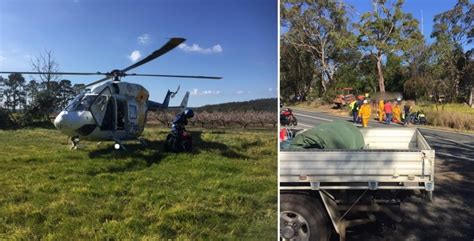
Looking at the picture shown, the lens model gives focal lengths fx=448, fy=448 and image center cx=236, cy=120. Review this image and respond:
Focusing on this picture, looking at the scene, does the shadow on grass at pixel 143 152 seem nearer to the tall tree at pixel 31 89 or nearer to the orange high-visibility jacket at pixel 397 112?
the tall tree at pixel 31 89

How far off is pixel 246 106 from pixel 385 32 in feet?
8.83

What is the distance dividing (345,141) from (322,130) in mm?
178

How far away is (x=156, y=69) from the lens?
2.02 meters

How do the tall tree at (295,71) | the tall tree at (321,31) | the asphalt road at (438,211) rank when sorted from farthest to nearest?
the asphalt road at (438,211) → the tall tree at (321,31) → the tall tree at (295,71)

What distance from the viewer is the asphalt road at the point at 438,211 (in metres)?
2.89

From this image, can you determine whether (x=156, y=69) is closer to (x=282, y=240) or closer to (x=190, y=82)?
(x=190, y=82)

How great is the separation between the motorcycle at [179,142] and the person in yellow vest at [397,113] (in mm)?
2687

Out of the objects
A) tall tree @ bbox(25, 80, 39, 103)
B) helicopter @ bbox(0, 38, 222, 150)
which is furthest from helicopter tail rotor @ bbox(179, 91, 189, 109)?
tall tree @ bbox(25, 80, 39, 103)

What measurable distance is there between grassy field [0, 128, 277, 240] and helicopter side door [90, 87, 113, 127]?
4.7 inches

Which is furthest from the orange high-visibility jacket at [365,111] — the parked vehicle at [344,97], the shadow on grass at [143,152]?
the shadow on grass at [143,152]

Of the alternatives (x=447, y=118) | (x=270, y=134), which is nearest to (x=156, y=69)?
(x=270, y=134)

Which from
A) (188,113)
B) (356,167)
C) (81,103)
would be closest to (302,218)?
(356,167)

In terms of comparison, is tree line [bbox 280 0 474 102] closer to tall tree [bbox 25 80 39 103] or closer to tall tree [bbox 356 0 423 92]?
tall tree [bbox 356 0 423 92]

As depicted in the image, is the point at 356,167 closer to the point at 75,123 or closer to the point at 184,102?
the point at 184,102
